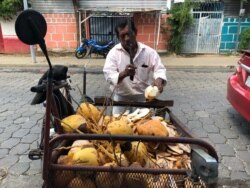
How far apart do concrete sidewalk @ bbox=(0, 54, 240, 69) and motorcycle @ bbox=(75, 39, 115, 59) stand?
31cm

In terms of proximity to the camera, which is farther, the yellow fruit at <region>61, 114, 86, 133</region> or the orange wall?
the orange wall

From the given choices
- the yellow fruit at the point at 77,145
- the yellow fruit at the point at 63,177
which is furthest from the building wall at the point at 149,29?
the yellow fruit at the point at 63,177

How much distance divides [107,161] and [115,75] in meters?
1.29

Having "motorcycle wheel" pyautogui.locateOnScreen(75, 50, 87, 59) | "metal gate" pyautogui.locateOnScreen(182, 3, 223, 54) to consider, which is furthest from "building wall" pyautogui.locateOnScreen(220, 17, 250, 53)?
"motorcycle wheel" pyautogui.locateOnScreen(75, 50, 87, 59)

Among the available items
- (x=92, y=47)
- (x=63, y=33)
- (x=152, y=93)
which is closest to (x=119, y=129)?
(x=152, y=93)

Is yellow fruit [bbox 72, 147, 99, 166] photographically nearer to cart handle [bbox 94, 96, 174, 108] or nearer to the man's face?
cart handle [bbox 94, 96, 174, 108]

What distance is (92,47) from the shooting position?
12.7m

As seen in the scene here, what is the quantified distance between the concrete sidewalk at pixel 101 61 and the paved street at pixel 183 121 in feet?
8.66

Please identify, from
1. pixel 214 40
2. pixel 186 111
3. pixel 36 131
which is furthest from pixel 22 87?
pixel 214 40

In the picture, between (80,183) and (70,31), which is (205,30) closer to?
(70,31)

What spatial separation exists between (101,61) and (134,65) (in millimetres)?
9494

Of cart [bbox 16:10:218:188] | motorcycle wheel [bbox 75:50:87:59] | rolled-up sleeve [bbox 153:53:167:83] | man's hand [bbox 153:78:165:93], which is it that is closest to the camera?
cart [bbox 16:10:218:188]

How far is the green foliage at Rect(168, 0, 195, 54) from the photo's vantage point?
12.5 metres

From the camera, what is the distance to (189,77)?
350 inches
